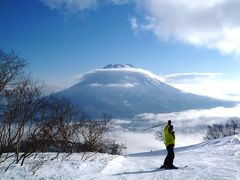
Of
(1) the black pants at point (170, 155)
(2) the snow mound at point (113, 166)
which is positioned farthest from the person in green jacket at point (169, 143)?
(2) the snow mound at point (113, 166)

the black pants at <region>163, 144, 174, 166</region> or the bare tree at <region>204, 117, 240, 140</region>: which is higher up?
the bare tree at <region>204, 117, 240, 140</region>

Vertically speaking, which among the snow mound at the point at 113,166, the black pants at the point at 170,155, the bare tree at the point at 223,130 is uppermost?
the bare tree at the point at 223,130

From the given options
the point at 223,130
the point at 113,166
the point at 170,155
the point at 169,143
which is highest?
the point at 223,130

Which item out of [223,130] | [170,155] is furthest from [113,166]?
[223,130]

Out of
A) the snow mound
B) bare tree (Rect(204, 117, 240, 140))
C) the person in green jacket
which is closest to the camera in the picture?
the snow mound

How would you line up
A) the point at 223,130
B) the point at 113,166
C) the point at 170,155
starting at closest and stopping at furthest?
the point at 170,155 → the point at 113,166 → the point at 223,130

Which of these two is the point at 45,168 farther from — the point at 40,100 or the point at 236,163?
the point at 236,163

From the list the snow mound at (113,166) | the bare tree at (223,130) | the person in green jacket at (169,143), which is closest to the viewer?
the snow mound at (113,166)

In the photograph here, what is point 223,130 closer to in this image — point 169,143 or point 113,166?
point 169,143

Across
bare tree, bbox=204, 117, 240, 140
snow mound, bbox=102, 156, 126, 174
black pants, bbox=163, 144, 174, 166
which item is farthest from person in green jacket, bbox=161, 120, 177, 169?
bare tree, bbox=204, 117, 240, 140

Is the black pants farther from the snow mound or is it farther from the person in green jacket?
the snow mound

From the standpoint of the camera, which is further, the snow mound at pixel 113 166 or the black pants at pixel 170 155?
the black pants at pixel 170 155

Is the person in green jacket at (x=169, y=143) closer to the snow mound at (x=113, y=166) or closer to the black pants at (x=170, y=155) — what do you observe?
the black pants at (x=170, y=155)

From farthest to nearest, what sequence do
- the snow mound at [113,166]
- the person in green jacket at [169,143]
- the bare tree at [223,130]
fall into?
the bare tree at [223,130] < the person in green jacket at [169,143] < the snow mound at [113,166]
